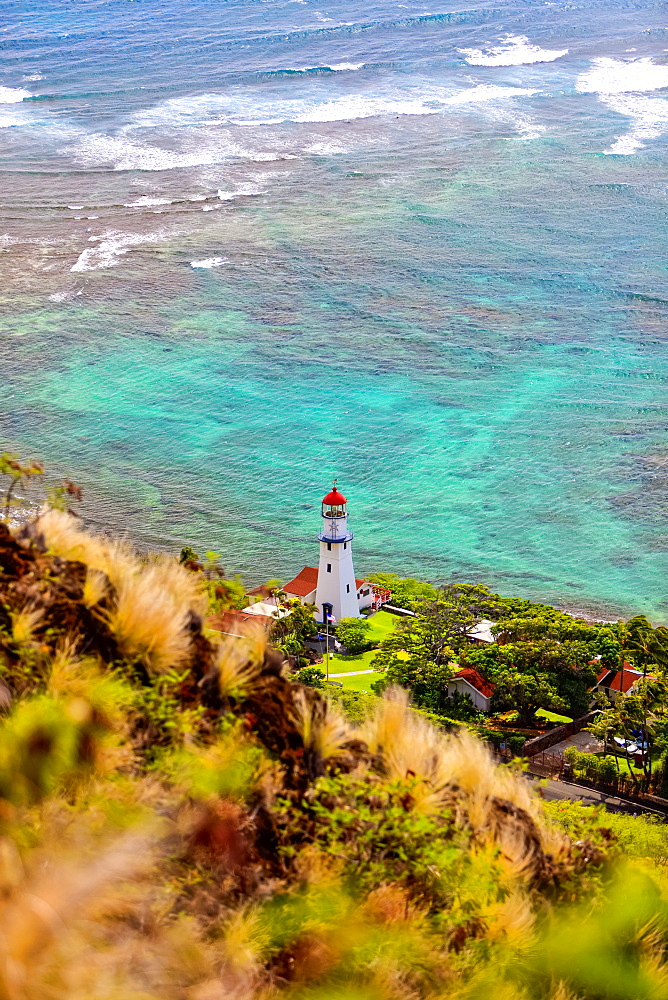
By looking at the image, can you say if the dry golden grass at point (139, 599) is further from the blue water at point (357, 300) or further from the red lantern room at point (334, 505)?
the blue water at point (357, 300)

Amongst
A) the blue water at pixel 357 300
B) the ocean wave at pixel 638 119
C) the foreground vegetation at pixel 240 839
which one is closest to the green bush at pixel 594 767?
the blue water at pixel 357 300

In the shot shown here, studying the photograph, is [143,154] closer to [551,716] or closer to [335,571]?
[335,571]

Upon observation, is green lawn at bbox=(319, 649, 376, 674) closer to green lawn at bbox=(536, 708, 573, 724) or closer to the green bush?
green lawn at bbox=(536, 708, 573, 724)

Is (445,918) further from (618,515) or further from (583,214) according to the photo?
(583,214)

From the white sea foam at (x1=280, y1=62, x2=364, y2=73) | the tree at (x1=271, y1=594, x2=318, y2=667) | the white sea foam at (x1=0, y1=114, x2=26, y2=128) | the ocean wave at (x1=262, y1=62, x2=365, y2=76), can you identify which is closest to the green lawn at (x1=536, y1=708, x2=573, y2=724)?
the tree at (x1=271, y1=594, x2=318, y2=667)

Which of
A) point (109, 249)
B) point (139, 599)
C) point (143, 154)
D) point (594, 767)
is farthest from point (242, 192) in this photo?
point (139, 599)
